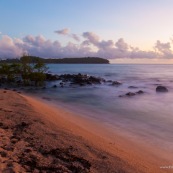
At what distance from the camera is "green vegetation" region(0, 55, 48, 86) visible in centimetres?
3369

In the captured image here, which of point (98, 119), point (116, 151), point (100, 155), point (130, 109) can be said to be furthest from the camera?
point (130, 109)

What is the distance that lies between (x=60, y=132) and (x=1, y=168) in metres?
3.83

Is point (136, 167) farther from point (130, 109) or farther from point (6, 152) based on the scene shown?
point (130, 109)

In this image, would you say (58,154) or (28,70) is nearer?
(58,154)

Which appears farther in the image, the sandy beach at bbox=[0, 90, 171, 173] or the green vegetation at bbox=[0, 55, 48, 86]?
the green vegetation at bbox=[0, 55, 48, 86]

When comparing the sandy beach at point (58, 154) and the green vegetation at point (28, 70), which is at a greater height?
the green vegetation at point (28, 70)

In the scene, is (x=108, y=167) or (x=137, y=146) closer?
(x=108, y=167)

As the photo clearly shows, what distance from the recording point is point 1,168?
595cm

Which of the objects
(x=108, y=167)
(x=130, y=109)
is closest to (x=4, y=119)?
(x=108, y=167)

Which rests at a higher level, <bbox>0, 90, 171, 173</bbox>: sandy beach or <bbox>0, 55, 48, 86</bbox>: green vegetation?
<bbox>0, 55, 48, 86</bbox>: green vegetation

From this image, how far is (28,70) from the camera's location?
3378cm

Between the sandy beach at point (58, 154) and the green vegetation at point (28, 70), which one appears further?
the green vegetation at point (28, 70)

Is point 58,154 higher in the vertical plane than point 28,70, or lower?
lower

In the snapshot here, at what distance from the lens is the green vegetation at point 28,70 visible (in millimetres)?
33688
